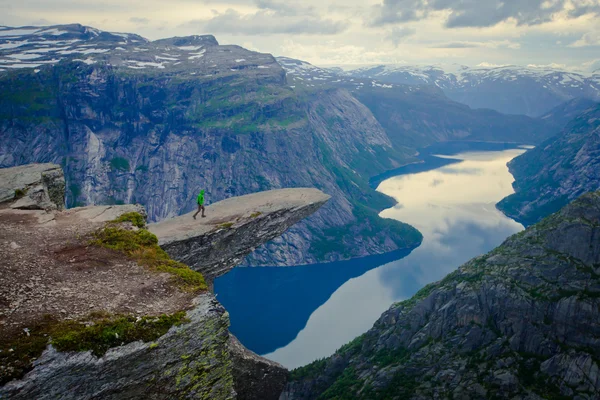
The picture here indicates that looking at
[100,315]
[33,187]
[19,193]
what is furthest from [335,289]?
[100,315]

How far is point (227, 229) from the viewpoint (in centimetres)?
3353

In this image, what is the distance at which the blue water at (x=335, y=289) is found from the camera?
10788cm

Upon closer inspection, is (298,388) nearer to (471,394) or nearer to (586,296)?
(471,394)

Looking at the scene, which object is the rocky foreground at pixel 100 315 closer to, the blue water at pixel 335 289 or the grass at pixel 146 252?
the grass at pixel 146 252

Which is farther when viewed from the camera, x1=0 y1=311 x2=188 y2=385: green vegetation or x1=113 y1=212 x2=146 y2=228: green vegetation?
x1=113 y1=212 x2=146 y2=228: green vegetation

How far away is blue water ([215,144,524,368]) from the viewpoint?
354 ft

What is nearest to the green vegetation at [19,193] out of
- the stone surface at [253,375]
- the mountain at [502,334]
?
the stone surface at [253,375]

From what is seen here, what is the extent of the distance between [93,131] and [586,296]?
636 ft

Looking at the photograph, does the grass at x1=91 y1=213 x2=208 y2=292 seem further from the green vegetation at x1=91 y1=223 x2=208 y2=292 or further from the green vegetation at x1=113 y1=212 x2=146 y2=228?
the green vegetation at x1=113 y1=212 x2=146 y2=228

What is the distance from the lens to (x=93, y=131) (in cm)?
19412

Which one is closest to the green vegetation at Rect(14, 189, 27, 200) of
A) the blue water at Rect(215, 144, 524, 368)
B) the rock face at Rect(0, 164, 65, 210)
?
the rock face at Rect(0, 164, 65, 210)

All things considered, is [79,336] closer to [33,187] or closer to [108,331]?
[108,331]

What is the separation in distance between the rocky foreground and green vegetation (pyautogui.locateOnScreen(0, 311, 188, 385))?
0.03m

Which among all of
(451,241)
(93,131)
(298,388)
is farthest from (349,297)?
(93,131)
